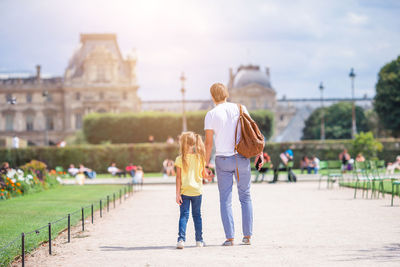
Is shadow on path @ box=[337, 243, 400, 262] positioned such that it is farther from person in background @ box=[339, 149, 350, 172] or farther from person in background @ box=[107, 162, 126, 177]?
person in background @ box=[107, 162, 126, 177]

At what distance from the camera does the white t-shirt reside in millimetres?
7203

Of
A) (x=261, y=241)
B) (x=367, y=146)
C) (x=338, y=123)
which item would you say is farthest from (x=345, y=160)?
(x=338, y=123)

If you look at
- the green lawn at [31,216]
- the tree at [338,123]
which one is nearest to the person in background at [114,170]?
the green lawn at [31,216]

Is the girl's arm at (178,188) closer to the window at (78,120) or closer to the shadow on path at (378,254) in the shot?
the shadow on path at (378,254)

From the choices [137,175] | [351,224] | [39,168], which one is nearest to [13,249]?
[351,224]

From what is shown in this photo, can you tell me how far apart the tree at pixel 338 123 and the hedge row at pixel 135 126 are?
1268 inches

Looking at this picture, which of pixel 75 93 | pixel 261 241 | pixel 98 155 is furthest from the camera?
pixel 75 93

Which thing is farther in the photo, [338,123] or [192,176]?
[338,123]

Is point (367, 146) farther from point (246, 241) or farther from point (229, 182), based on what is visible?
point (229, 182)

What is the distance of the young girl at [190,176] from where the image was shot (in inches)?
291

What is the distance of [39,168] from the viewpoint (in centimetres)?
2192

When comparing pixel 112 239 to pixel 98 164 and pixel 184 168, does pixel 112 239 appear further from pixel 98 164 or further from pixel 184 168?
pixel 98 164

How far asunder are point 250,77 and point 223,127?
106 meters

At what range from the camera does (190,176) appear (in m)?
7.44
